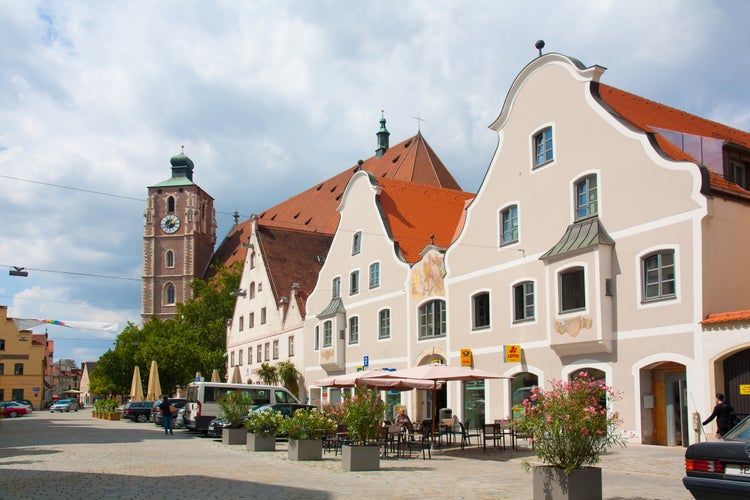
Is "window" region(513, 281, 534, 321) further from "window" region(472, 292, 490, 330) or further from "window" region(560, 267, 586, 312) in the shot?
Answer: "window" region(560, 267, 586, 312)

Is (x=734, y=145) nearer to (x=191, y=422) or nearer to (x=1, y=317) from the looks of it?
(x=191, y=422)

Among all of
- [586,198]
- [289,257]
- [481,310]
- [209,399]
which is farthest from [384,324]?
[289,257]

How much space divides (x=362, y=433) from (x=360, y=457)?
0.50 m

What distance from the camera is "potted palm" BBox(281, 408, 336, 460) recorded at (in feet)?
60.5

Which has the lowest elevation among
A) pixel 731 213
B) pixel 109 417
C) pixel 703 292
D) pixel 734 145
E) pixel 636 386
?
pixel 109 417

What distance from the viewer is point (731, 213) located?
2008 centimetres

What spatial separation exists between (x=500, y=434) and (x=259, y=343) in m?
32.0

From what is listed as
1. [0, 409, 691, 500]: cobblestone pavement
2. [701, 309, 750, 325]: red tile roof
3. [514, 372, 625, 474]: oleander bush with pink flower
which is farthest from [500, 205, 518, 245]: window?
[514, 372, 625, 474]: oleander bush with pink flower

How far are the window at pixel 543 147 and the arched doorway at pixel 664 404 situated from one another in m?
7.40

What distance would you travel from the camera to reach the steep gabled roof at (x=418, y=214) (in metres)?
35.6

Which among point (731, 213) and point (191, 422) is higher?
point (731, 213)

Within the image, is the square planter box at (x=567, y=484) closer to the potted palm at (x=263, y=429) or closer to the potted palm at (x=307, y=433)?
the potted palm at (x=307, y=433)

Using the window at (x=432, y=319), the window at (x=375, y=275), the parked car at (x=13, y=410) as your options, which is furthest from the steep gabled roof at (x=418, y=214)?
the parked car at (x=13, y=410)

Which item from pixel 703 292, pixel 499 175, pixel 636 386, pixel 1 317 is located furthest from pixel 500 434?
pixel 1 317
